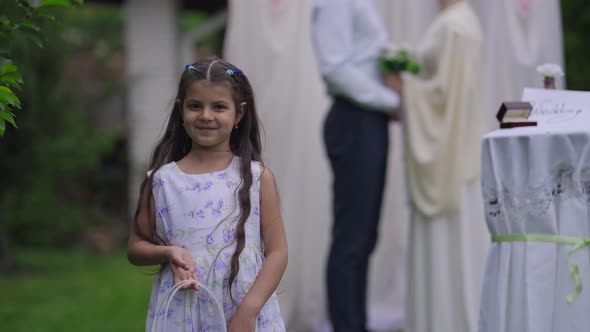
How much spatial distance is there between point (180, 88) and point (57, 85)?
583 centimetres

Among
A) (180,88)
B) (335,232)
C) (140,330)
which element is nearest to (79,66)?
(140,330)

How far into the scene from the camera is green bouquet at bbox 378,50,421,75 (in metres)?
4.26

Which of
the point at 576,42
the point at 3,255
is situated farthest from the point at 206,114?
the point at 576,42

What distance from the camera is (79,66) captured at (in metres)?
11.7

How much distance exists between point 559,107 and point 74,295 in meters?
4.82

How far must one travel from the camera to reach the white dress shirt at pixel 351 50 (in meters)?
4.18

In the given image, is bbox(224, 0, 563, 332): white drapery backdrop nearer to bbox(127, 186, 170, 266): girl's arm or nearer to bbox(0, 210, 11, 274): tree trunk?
bbox(127, 186, 170, 266): girl's arm

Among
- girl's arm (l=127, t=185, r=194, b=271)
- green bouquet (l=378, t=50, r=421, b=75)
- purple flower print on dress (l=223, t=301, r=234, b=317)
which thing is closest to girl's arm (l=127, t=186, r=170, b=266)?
girl's arm (l=127, t=185, r=194, b=271)

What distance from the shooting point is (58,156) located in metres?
8.04

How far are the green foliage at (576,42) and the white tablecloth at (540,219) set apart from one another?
5584mm

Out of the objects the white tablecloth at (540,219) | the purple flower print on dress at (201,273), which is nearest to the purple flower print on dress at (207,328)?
the purple flower print on dress at (201,273)

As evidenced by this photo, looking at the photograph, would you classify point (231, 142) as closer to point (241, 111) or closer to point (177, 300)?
point (241, 111)

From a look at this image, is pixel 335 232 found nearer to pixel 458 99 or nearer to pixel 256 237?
pixel 458 99

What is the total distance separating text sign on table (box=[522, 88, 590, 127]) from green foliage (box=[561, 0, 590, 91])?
17.8ft
